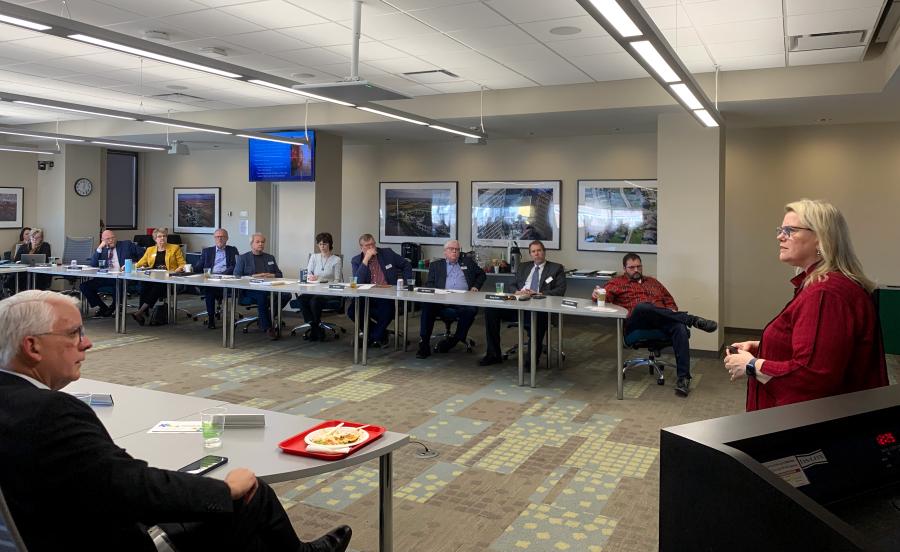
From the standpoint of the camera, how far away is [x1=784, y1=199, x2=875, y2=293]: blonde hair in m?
2.17

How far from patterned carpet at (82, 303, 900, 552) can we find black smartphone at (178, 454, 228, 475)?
1.15 m

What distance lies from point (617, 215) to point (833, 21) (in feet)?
16.4

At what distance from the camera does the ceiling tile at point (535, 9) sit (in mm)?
5027

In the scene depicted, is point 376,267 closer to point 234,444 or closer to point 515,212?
point 515,212

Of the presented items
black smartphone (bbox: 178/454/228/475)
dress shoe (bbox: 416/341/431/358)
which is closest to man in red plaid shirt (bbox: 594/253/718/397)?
dress shoe (bbox: 416/341/431/358)

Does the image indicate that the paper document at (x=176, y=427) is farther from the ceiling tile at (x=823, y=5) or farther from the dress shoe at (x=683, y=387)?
the ceiling tile at (x=823, y=5)

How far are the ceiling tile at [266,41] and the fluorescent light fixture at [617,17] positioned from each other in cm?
341

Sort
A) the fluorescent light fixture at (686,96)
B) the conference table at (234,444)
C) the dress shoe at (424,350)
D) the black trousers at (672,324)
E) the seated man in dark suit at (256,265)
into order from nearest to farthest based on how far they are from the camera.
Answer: the conference table at (234,444)
the fluorescent light fixture at (686,96)
the black trousers at (672,324)
the dress shoe at (424,350)
the seated man in dark suit at (256,265)

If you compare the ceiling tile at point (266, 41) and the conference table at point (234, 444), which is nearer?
the conference table at point (234, 444)

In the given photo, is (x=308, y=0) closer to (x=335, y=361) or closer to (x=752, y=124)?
(x=335, y=361)

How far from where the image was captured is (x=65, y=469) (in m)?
1.66

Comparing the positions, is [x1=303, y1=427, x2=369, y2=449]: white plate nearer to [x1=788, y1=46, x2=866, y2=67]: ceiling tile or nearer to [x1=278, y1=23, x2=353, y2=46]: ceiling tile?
[x1=278, y1=23, x2=353, y2=46]: ceiling tile

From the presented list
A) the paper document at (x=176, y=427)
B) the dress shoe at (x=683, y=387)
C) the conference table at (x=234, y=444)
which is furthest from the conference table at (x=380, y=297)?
the paper document at (x=176, y=427)

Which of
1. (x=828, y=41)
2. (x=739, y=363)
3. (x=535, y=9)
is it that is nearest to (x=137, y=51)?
(x=535, y=9)
